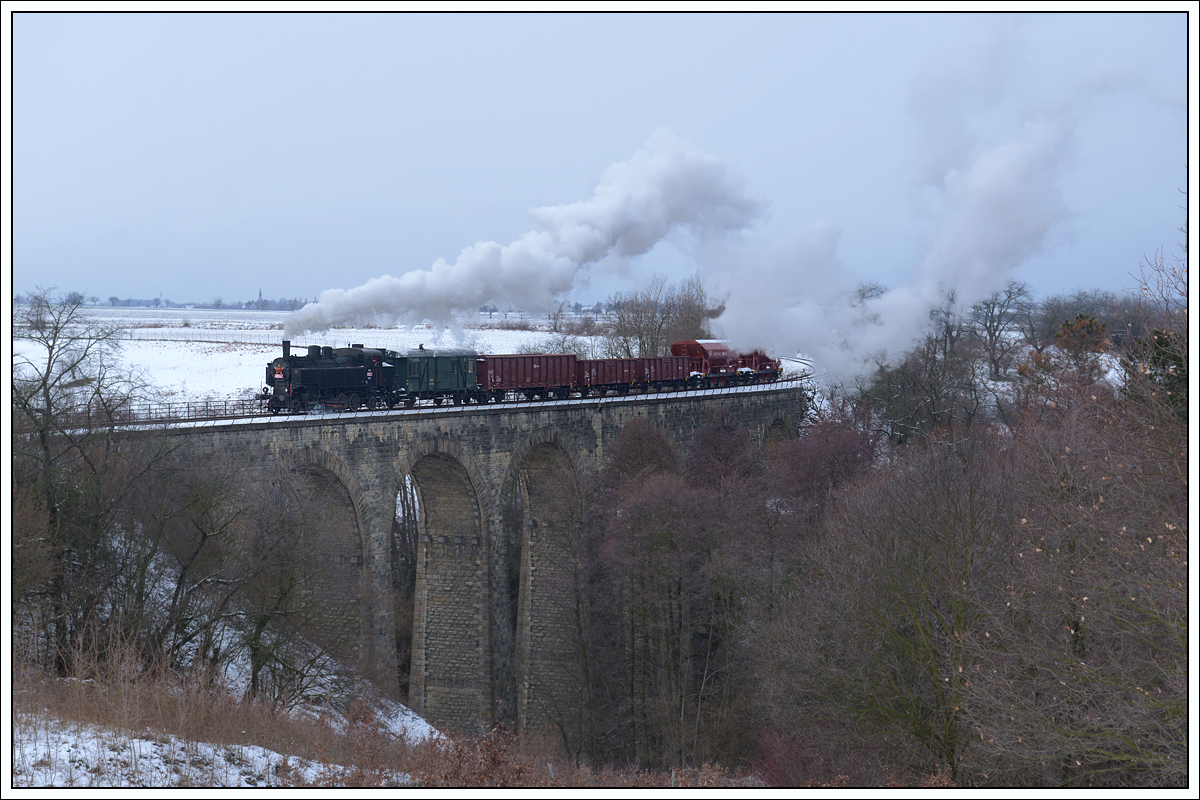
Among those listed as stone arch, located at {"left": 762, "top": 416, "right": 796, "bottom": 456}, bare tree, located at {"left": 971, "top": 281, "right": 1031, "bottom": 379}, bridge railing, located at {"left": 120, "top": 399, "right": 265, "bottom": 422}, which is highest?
bare tree, located at {"left": 971, "top": 281, "right": 1031, "bottom": 379}

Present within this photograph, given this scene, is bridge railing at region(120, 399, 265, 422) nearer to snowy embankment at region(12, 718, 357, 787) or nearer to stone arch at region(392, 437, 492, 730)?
stone arch at region(392, 437, 492, 730)

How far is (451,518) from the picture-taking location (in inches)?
1192

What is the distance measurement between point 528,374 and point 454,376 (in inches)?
151

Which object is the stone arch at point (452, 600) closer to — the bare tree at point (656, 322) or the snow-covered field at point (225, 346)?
the snow-covered field at point (225, 346)

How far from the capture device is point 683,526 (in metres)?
27.8

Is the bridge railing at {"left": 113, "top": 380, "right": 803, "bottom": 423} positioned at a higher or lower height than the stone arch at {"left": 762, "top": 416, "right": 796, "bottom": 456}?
higher

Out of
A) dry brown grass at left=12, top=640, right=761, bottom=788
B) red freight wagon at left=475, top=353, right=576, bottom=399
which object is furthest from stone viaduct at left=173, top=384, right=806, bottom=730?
dry brown grass at left=12, top=640, right=761, bottom=788

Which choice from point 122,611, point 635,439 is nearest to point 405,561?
point 635,439

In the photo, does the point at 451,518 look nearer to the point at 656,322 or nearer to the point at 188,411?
the point at 188,411

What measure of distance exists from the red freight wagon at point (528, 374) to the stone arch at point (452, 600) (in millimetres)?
4323

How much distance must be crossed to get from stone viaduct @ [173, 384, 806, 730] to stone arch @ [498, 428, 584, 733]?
0.05 metres

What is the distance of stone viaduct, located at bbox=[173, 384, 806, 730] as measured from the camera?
25438mm

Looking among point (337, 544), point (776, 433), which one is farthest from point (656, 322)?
point (337, 544)

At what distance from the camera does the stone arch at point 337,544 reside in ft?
80.6
